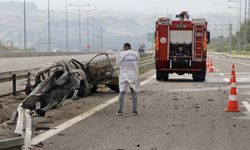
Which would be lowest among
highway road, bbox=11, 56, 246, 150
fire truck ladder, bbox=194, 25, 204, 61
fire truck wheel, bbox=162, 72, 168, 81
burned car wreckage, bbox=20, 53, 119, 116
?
highway road, bbox=11, 56, 246, 150

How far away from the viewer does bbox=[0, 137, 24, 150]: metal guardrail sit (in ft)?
15.9

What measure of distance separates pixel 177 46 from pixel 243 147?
18028 mm

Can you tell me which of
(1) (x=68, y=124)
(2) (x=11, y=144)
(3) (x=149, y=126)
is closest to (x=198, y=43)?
(3) (x=149, y=126)

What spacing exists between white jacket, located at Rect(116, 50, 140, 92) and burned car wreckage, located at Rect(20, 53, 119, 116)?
1.57 m

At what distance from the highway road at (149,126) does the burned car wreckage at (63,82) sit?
13.8 inches

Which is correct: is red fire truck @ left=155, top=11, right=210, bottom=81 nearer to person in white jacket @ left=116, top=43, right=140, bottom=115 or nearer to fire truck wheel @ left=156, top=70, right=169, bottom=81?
fire truck wheel @ left=156, top=70, right=169, bottom=81

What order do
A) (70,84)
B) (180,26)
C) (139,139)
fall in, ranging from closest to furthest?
(139,139)
(70,84)
(180,26)

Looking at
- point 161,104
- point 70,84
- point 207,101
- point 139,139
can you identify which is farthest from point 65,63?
point 139,139

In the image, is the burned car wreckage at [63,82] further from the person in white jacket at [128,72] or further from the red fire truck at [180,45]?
the red fire truck at [180,45]

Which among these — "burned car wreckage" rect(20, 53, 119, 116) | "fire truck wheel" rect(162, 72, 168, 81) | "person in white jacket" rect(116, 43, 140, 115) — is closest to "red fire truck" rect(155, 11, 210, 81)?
"fire truck wheel" rect(162, 72, 168, 81)

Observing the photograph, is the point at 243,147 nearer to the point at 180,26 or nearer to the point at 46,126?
the point at 46,126

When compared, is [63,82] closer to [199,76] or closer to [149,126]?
[149,126]

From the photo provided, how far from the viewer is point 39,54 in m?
78.5

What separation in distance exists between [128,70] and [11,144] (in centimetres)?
838
